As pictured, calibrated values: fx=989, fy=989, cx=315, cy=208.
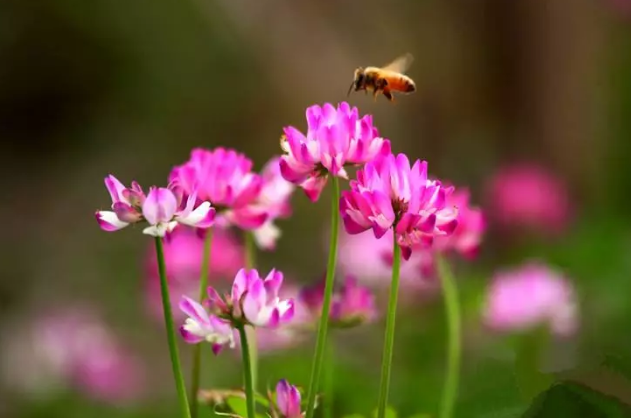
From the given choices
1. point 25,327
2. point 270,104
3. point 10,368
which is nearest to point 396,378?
point 10,368

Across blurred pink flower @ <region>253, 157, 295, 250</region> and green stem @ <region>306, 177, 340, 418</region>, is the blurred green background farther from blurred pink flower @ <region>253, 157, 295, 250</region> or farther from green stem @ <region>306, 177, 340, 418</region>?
green stem @ <region>306, 177, 340, 418</region>

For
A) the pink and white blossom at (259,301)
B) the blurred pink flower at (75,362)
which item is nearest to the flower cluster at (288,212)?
the pink and white blossom at (259,301)

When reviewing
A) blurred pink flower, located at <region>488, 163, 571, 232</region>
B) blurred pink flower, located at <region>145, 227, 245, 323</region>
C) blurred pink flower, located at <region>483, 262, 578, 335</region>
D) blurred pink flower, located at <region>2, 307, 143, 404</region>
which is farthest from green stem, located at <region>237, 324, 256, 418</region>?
blurred pink flower, located at <region>488, 163, 571, 232</region>

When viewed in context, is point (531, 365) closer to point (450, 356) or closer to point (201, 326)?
point (450, 356)

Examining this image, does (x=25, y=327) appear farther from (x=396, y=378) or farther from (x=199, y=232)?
(x=199, y=232)

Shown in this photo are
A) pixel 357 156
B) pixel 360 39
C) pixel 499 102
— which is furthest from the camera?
pixel 499 102

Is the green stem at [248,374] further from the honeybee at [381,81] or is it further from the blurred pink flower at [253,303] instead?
the honeybee at [381,81]
